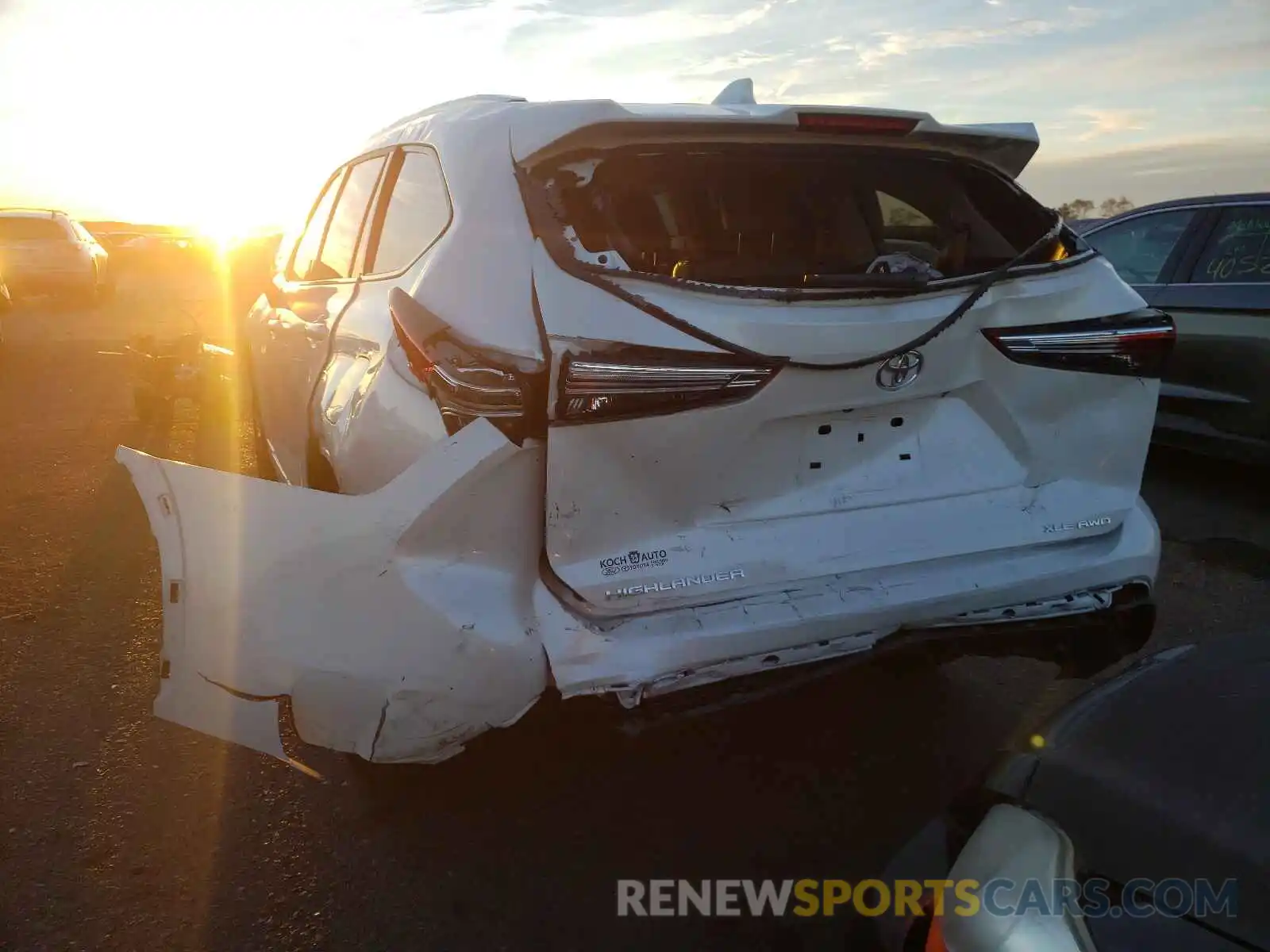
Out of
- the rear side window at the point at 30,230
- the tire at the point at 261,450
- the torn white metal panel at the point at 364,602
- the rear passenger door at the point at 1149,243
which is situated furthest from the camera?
the rear side window at the point at 30,230

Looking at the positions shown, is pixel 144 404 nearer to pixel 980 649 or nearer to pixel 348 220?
pixel 348 220

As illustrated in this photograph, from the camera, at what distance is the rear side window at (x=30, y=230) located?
16.3 m

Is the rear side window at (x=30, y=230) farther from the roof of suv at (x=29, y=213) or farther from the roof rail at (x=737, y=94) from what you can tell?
the roof rail at (x=737, y=94)

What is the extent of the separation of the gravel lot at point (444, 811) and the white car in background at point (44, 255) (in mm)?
14570

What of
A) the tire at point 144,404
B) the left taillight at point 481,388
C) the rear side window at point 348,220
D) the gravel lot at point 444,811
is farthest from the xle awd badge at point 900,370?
the tire at point 144,404

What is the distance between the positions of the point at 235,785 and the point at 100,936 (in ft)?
2.09

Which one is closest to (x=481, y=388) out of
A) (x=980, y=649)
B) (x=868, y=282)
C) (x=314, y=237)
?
(x=868, y=282)

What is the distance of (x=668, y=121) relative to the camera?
2.41 meters

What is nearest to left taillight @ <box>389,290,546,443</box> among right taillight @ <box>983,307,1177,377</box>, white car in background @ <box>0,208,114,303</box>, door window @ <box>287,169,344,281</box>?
right taillight @ <box>983,307,1177,377</box>

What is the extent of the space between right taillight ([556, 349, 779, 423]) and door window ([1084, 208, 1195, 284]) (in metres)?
4.39

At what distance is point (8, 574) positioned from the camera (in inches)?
174

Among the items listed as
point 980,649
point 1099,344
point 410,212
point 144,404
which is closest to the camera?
point 980,649

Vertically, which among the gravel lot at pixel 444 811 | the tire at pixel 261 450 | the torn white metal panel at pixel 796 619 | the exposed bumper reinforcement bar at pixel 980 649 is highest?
the torn white metal panel at pixel 796 619

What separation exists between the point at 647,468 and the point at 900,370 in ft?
2.21
